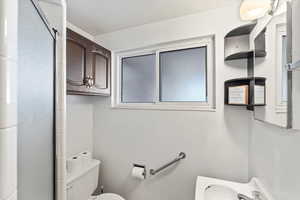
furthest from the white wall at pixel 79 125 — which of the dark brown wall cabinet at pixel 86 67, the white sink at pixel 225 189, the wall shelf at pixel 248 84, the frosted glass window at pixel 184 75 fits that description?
the wall shelf at pixel 248 84

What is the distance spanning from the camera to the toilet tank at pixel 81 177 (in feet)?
4.31

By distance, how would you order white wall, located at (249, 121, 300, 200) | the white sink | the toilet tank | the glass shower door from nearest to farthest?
the glass shower door, white wall, located at (249, 121, 300, 200), the white sink, the toilet tank

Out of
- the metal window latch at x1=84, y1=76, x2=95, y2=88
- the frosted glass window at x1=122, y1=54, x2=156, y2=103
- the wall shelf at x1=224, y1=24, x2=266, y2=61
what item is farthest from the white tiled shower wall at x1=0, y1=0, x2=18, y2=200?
the frosted glass window at x1=122, y1=54, x2=156, y2=103

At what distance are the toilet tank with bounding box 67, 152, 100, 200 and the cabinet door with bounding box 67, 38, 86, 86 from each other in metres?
0.79

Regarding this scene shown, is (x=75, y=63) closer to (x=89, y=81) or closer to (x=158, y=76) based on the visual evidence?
(x=89, y=81)

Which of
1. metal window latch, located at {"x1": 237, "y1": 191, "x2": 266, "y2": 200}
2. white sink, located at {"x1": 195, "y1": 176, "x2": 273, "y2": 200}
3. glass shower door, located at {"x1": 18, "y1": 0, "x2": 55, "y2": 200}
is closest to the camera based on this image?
glass shower door, located at {"x1": 18, "y1": 0, "x2": 55, "y2": 200}

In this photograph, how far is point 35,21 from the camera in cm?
60

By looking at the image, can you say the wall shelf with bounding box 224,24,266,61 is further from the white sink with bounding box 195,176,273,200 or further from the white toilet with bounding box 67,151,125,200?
the white toilet with bounding box 67,151,125,200

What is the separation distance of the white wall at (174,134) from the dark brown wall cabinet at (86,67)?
246 mm

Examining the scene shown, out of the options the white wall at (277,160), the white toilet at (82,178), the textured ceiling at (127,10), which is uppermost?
the textured ceiling at (127,10)

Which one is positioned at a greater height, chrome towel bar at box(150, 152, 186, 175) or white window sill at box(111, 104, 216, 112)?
white window sill at box(111, 104, 216, 112)

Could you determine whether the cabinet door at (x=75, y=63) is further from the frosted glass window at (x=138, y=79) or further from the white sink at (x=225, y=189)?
the white sink at (x=225, y=189)

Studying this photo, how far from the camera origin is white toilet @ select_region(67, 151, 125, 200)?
1320 millimetres

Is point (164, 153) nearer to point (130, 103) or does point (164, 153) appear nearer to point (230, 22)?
point (130, 103)
